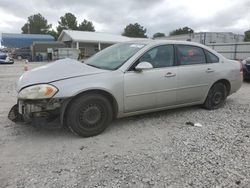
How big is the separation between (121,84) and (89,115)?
0.70 meters

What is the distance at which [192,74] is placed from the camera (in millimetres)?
4355

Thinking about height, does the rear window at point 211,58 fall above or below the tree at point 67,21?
below

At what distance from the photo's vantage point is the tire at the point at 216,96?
484 cm

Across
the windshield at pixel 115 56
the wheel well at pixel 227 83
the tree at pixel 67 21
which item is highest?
the tree at pixel 67 21

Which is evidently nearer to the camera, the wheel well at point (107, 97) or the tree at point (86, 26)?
the wheel well at point (107, 97)

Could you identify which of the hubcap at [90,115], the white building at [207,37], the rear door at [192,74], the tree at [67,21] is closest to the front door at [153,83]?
the rear door at [192,74]

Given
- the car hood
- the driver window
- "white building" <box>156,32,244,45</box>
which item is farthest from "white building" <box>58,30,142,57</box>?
the car hood

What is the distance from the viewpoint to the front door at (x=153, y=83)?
3686 mm

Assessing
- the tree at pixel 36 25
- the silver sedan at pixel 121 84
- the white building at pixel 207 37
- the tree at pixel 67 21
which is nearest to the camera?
the silver sedan at pixel 121 84

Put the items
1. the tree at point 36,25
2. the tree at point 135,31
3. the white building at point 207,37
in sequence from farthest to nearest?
the tree at point 36,25 → the tree at point 135,31 → the white building at point 207,37

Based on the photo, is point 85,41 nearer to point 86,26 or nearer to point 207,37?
point 207,37

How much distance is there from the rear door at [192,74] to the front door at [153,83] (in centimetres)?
17

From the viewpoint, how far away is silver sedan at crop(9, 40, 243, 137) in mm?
3193

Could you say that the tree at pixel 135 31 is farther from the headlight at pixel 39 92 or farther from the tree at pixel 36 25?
the headlight at pixel 39 92
